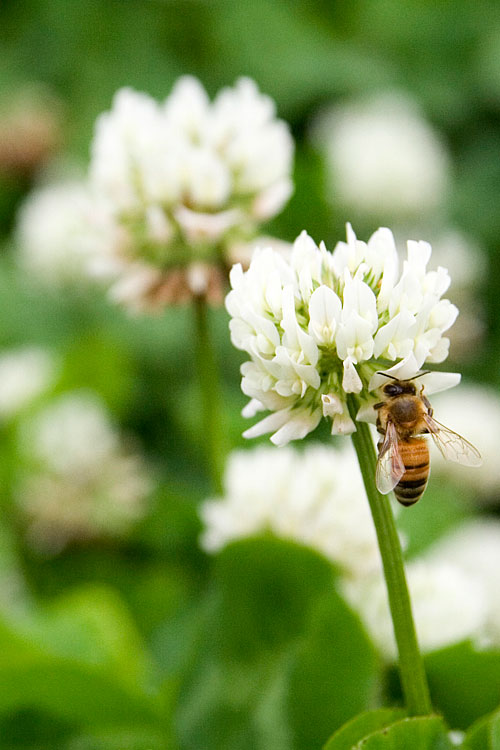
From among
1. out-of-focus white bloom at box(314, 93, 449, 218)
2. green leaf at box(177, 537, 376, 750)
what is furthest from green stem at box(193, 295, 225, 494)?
out-of-focus white bloom at box(314, 93, 449, 218)

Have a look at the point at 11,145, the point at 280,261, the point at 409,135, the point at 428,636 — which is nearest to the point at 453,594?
the point at 428,636

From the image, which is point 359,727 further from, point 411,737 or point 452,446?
point 452,446

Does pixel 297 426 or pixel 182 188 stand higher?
pixel 182 188

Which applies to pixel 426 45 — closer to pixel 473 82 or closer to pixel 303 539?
pixel 473 82

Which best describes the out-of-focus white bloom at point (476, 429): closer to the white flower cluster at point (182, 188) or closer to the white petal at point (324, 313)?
the white flower cluster at point (182, 188)

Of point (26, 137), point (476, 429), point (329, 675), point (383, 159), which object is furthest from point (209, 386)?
point (26, 137)

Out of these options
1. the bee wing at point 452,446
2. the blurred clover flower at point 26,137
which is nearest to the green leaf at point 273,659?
the bee wing at point 452,446

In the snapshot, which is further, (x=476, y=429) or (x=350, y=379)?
(x=476, y=429)

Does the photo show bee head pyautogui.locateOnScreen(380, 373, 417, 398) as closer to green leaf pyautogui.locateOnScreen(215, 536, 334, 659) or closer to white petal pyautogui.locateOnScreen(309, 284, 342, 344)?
white petal pyautogui.locateOnScreen(309, 284, 342, 344)
